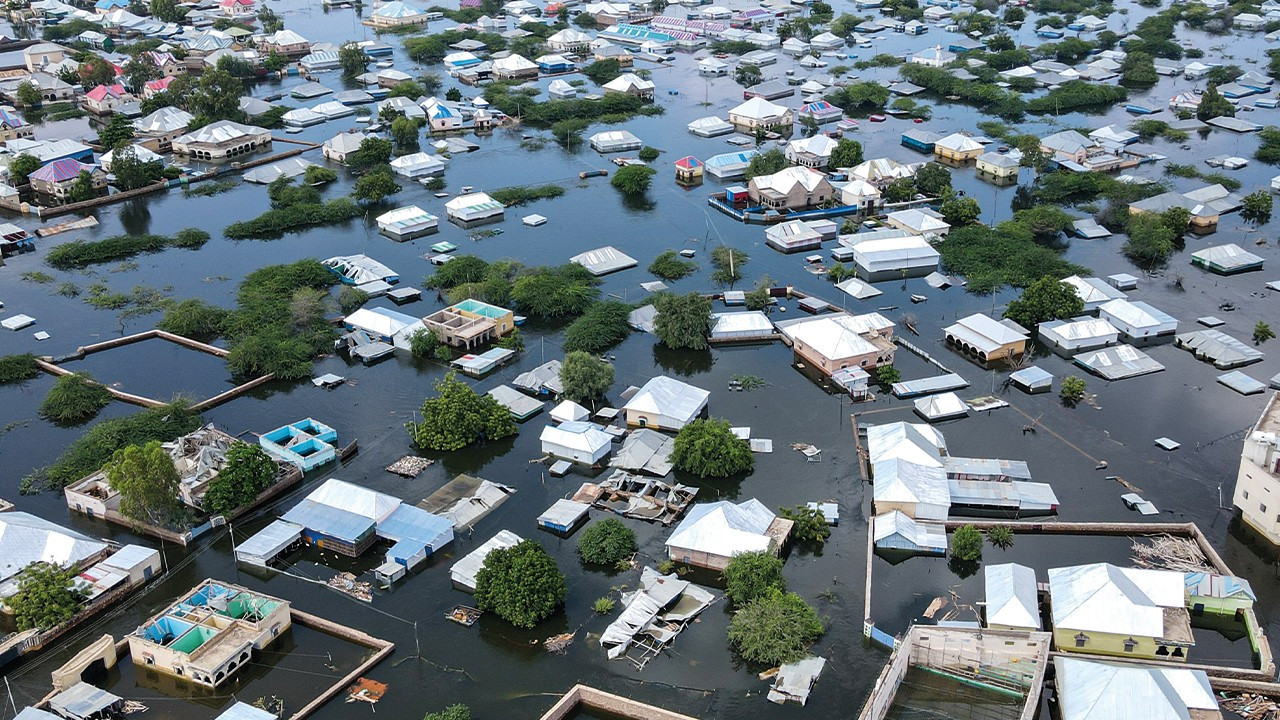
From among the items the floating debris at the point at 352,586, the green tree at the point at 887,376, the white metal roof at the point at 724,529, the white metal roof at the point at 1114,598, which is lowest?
the floating debris at the point at 352,586

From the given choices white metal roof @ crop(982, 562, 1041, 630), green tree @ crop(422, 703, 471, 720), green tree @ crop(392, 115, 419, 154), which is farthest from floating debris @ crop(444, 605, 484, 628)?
green tree @ crop(392, 115, 419, 154)

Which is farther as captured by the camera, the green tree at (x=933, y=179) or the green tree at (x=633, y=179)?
the green tree at (x=633, y=179)

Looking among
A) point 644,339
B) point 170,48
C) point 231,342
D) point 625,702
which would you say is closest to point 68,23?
point 170,48

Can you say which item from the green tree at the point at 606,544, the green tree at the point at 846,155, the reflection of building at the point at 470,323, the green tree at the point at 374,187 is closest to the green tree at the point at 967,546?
the green tree at the point at 606,544

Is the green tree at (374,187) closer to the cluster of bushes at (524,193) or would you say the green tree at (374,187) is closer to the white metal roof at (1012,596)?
the cluster of bushes at (524,193)

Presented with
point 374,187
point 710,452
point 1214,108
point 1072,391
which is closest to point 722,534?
point 710,452

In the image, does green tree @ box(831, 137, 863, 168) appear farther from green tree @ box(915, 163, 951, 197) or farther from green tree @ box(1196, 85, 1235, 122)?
green tree @ box(1196, 85, 1235, 122)
